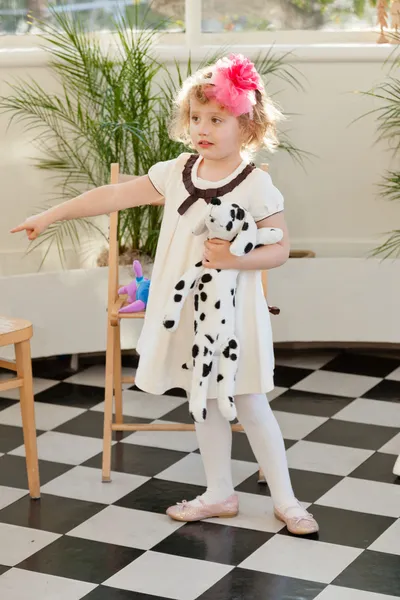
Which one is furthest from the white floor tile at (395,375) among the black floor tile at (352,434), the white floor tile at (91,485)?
the white floor tile at (91,485)

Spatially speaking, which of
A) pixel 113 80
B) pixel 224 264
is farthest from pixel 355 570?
pixel 113 80

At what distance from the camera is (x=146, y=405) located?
3922mm

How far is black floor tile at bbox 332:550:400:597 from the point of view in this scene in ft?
8.51

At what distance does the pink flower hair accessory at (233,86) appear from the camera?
266 cm

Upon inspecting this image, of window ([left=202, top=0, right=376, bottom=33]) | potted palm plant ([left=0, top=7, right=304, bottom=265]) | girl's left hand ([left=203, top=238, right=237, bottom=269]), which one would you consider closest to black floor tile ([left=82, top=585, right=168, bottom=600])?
girl's left hand ([left=203, top=238, right=237, bottom=269])

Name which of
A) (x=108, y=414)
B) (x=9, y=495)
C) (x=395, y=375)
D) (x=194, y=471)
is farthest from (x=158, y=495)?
(x=395, y=375)

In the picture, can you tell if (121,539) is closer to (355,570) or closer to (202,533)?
(202,533)

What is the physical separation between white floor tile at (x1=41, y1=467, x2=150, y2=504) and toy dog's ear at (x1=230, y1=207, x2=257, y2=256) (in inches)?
34.6

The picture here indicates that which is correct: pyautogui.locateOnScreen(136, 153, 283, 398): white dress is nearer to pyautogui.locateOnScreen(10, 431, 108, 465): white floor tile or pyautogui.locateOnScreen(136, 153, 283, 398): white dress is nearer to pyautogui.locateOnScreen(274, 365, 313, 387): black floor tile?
pyautogui.locateOnScreen(10, 431, 108, 465): white floor tile

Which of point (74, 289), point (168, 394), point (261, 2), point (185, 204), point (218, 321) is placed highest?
point (261, 2)

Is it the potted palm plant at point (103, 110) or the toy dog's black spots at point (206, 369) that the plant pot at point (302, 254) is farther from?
the toy dog's black spots at point (206, 369)

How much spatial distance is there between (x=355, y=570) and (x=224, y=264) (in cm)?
81

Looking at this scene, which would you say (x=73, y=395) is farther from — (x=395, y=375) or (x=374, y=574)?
(x=374, y=574)

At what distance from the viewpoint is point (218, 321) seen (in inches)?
107
